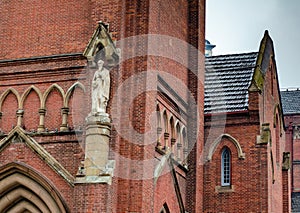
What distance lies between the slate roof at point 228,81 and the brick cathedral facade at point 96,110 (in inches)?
108

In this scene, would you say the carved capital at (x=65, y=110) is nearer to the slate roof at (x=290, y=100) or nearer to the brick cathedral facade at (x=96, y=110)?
the brick cathedral facade at (x=96, y=110)

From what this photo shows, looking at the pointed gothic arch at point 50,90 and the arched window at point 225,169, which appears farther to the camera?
the arched window at point 225,169

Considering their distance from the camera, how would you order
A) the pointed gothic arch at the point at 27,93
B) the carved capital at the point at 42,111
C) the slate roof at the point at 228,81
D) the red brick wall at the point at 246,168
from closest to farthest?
the carved capital at the point at 42,111
the pointed gothic arch at the point at 27,93
the red brick wall at the point at 246,168
the slate roof at the point at 228,81

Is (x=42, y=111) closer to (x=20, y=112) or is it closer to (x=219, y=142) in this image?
(x=20, y=112)

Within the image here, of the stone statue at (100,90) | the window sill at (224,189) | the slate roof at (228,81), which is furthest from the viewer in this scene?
the slate roof at (228,81)

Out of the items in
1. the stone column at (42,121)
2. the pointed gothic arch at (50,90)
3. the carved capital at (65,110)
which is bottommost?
the stone column at (42,121)

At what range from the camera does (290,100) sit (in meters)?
58.5

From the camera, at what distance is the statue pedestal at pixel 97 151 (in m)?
18.9

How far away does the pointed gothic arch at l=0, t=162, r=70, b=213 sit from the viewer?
19.3 metres

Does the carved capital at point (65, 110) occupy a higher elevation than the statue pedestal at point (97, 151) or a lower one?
higher

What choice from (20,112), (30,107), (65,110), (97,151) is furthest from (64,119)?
(97,151)

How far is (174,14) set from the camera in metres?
25.0

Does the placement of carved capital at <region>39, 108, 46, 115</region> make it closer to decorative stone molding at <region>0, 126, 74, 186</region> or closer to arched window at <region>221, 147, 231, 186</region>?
decorative stone molding at <region>0, 126, 74, 186</region>

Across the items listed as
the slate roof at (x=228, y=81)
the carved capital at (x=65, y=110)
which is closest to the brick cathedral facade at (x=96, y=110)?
the carved capital at (x=65, y=110)
